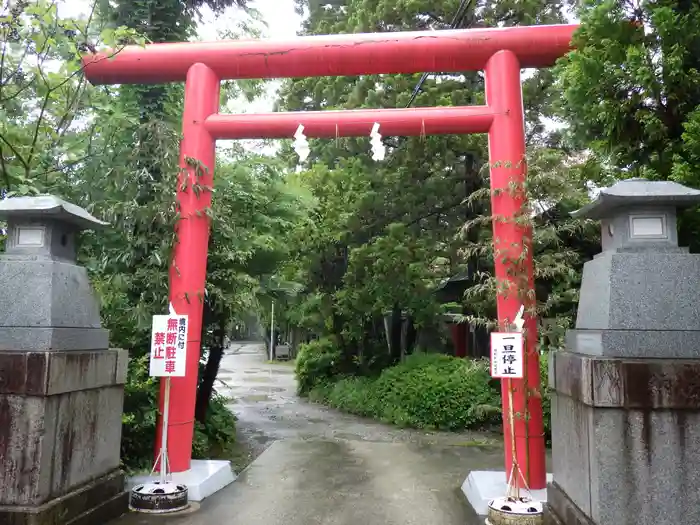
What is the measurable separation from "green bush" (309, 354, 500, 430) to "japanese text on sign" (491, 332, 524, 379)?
5161 mm

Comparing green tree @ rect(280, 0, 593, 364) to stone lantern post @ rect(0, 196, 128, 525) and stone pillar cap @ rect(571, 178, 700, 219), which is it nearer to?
stone pillar cap @ rect(571, 178, 700, 219)

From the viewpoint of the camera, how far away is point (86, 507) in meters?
5.06

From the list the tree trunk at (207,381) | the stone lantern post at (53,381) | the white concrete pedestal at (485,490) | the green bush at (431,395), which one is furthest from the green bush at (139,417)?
the green bush at (431,395)

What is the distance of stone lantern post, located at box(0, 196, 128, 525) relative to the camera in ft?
14.8

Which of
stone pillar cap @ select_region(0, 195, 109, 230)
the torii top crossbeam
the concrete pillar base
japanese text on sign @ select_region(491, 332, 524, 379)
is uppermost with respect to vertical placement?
the torii top crossbeam

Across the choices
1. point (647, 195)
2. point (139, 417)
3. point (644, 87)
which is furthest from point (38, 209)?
point (644, 87)

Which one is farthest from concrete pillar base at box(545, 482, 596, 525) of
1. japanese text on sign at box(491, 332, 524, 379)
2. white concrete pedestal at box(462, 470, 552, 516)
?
japanese text on sign at box(491, 332, 524, 379)

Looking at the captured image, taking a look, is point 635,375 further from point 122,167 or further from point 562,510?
point 122,167

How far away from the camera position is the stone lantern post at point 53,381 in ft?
14.8

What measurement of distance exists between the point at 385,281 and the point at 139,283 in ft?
19.9

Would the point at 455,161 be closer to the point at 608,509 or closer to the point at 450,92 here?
the point at 450,92

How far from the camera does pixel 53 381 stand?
15.0ft

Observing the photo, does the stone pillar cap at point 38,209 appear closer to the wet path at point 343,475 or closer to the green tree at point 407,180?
the wet path at point 343,475

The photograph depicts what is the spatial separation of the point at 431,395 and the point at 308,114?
726 cm
